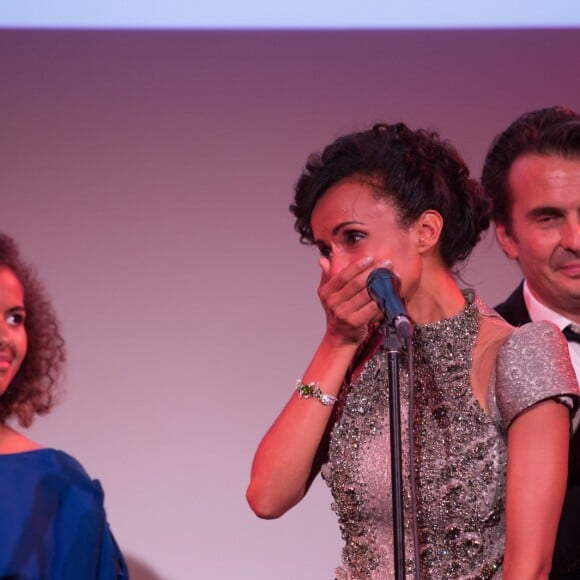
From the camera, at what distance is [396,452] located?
175cm

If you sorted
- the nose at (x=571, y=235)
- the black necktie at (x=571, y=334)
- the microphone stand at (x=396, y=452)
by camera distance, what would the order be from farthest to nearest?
1. the black necktie at (x=571, y=334)
2. the nose at (x=571, y=235)
3. the microphone stand at (x=396, y=452)

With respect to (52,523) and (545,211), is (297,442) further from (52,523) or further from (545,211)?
(52,523)

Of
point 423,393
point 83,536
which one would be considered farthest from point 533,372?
point 83,536

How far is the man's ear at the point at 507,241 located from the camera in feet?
8.92

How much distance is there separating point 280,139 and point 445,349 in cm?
161

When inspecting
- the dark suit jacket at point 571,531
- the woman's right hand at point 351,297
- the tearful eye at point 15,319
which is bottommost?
the dark suit jacket at point 571,531

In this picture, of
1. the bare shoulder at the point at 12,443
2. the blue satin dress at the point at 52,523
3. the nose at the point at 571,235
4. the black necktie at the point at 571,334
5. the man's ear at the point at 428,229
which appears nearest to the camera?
the man's ear at the point at 428,229

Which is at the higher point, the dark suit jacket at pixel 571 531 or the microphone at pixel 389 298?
the microphone at pixel 389 298

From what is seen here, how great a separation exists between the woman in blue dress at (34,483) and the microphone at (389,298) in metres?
1.33

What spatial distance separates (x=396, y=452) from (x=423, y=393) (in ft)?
1.40

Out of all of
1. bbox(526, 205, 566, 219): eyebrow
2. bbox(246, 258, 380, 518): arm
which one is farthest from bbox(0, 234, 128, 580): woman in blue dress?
bbox(526, 205, 566, 219): eyebrow

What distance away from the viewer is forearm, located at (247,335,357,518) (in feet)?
7.15

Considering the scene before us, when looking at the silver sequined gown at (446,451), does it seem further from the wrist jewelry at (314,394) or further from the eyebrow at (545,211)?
the eyebrow at (545,211)

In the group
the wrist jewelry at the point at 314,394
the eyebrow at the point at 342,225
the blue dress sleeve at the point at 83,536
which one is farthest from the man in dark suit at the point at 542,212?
the blue dress sleeve at the point at 83,536
